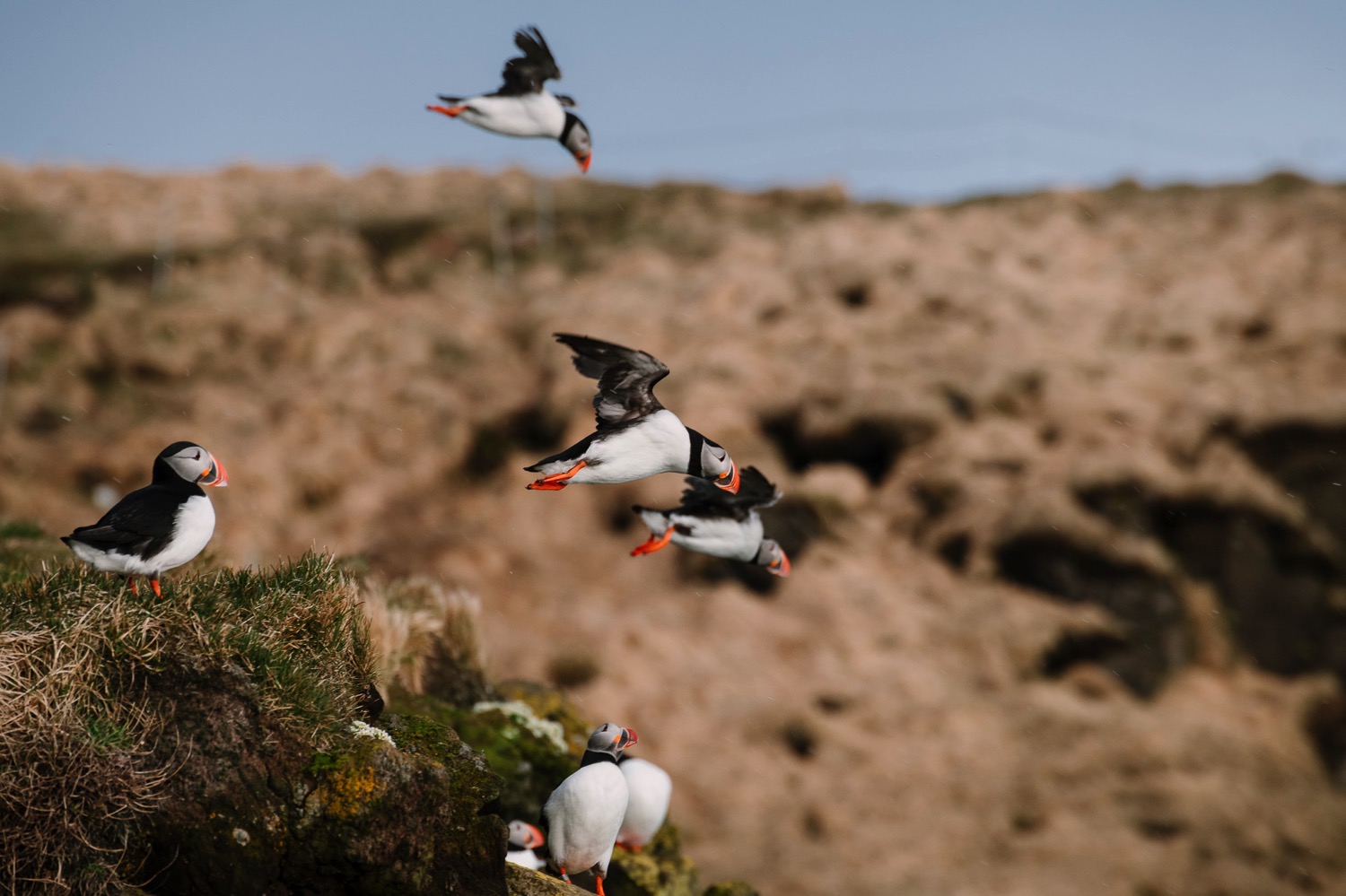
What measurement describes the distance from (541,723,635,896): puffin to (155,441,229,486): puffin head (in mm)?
2747

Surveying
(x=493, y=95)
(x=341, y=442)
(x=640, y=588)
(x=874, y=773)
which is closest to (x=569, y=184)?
(x=341, y=442)

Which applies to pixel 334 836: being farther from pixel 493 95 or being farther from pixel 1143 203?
pixel 1143 203

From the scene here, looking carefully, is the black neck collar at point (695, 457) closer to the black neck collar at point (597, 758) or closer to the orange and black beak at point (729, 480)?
the orange and black beak at point (729, 480)

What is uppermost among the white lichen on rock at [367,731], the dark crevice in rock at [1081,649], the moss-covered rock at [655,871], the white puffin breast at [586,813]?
the white lichen on rock at [367,731]

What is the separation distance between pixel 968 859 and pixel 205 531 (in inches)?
543

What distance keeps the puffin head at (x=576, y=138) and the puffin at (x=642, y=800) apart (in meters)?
4.52

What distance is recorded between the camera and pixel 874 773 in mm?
18203

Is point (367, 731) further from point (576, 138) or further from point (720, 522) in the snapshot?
point (576, 138)

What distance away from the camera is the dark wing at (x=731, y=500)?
7.40 meters

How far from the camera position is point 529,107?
20.4 ft

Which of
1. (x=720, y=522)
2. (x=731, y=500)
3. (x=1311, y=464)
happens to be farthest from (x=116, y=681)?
(x=1311, y=464)

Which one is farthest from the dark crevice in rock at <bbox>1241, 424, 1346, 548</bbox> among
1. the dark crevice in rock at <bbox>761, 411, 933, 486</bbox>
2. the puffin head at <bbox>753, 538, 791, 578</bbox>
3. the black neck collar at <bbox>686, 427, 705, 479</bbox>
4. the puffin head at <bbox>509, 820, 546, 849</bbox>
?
the black neck collar at <bbox>686, 427, 705, 479</bbox>

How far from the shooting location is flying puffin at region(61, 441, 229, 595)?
5.81 m

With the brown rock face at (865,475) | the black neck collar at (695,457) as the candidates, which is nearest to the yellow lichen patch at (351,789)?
the black neck collar at (695,457)
